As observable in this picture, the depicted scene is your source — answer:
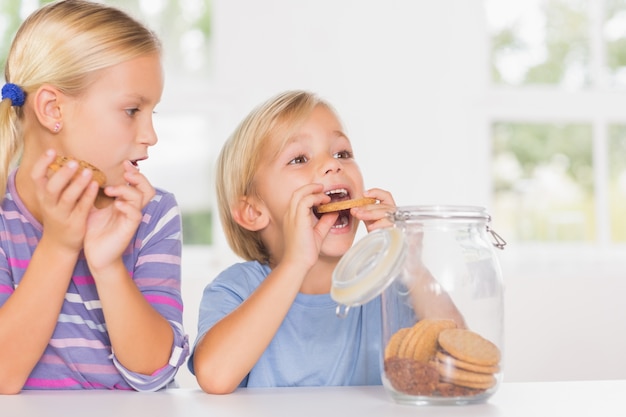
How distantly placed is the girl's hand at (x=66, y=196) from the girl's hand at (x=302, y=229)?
27 centimetres

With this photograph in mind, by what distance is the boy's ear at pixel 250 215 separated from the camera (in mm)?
1433

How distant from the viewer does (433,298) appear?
88 centimetres

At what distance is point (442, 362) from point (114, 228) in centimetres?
46

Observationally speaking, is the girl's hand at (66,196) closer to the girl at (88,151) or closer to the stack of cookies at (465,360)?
the girl at (88,151)

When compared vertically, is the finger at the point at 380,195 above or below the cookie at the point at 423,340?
above

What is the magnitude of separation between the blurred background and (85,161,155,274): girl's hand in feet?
5.21

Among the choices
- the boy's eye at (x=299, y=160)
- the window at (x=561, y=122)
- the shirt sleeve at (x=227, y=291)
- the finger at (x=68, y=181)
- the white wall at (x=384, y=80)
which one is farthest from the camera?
the window at (x=561, y=122)

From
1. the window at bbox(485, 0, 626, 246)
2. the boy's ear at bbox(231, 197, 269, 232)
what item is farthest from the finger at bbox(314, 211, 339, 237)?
the window at bbox(485, 0, 626, 246)

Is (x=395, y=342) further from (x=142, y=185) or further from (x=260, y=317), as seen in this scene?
(x=142, y=185)

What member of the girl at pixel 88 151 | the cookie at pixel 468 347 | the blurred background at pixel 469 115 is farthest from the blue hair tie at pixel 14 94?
the blurred background at pixel 469 115

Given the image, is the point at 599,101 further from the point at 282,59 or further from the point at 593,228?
the point at 282,59

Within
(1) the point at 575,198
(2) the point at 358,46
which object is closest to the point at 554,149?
(1) the point at 575,198

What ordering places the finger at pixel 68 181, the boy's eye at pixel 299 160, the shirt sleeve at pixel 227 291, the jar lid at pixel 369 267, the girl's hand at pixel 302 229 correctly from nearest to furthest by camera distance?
the jar lid at pixel 369 267 → the finger at pixel 68 181 → the girl's hand at pixel 302 229 → the shirt sleeve at pixel 227 291 → the boy's eye at pixel 299 160

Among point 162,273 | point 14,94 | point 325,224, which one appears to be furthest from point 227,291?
point 14,94
